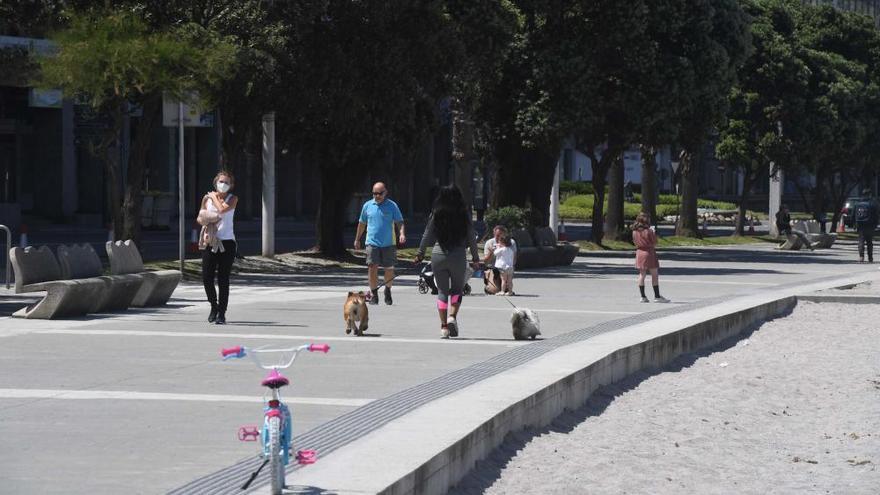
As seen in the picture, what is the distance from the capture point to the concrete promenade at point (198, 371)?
896 cm

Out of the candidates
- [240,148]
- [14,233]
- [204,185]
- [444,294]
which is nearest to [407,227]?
[204,185]

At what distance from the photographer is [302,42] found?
3197cm

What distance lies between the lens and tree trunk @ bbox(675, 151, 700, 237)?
196 feet

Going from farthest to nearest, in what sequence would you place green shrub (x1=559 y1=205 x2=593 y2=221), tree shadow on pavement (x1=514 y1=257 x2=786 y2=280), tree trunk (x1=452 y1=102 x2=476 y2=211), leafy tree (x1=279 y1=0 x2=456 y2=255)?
green shrub (x1=559 y1=205 x2=593 y2=221) → tree trunk (x1=452 y1=102 x2=476 y2=211) → tree shadow on pavement (x1=514 y1=257 x2=786 y2=280) → leafy tree (x1=279 y1=0 x2=456 y2=255)

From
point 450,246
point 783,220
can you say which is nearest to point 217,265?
point 450,246

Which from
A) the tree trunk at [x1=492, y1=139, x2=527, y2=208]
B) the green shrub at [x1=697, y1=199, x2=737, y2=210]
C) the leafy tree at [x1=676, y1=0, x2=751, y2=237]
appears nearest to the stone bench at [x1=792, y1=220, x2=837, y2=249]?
the leafy tree at [x1=676, y1=0, x2=751, y2=237]

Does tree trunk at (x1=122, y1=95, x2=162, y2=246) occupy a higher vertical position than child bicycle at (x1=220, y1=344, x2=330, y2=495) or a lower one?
higher

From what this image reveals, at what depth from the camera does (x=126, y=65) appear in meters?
26.9

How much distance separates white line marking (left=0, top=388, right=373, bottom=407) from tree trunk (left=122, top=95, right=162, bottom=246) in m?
17.1

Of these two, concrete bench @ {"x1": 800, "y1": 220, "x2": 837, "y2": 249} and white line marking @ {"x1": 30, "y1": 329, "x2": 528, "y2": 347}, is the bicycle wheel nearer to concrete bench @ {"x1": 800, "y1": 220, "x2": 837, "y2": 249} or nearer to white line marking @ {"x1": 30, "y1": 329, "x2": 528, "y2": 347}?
white line marking @ {"x1": 30, "y1": 329, "x2": 528, "y2": 347}

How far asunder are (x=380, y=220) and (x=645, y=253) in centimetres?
451

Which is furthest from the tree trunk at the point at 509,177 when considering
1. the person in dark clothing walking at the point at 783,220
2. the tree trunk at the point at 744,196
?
the tree trunk at the point at 744,196

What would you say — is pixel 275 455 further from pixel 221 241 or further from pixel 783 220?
pixel 783 220

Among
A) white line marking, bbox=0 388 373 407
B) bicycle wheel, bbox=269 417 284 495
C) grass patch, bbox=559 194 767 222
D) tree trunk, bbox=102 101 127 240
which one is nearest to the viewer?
bicycle wheel, bbox=269 417 284 495
